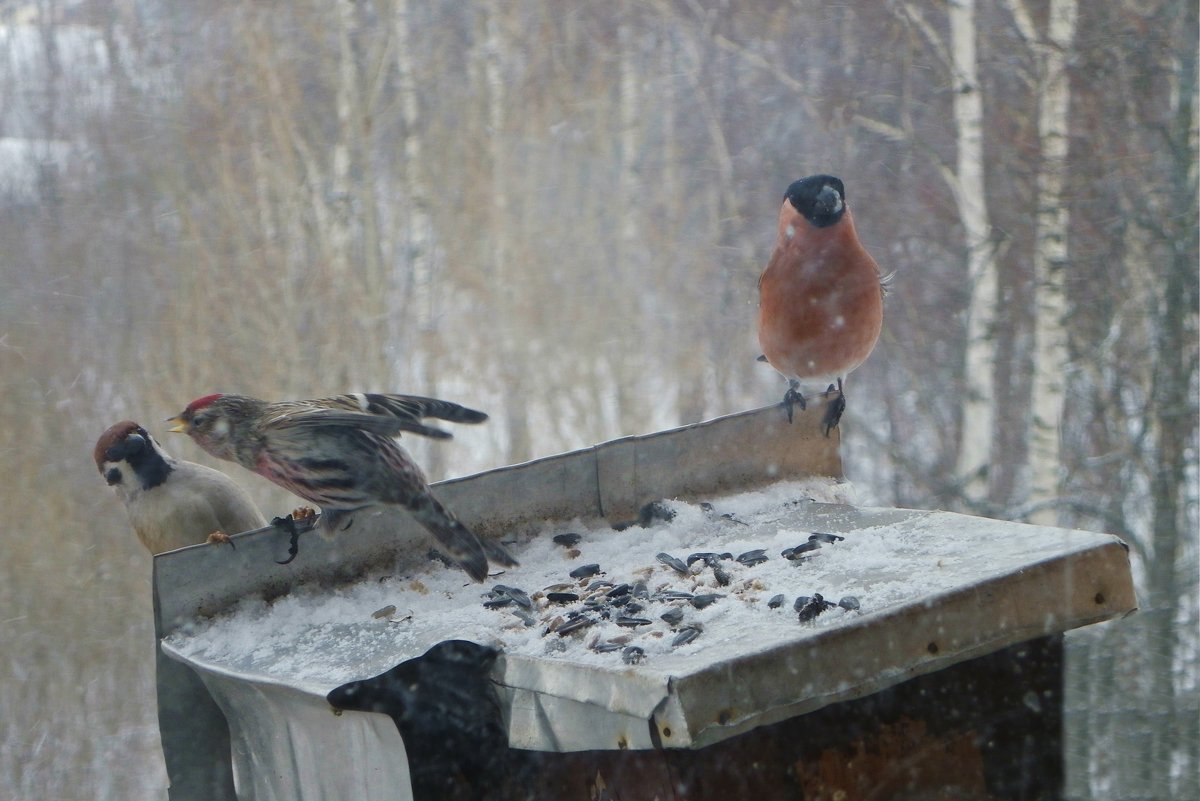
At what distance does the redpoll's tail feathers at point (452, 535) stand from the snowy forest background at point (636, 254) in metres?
1.99

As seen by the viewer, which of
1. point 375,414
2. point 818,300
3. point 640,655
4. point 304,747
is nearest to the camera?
point 640,655

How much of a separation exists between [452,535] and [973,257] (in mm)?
2874

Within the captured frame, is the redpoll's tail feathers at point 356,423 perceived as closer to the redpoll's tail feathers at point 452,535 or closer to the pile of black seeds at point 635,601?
the redpoll's tail feathers at point 452,535

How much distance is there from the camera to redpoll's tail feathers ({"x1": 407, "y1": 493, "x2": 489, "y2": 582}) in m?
1.22

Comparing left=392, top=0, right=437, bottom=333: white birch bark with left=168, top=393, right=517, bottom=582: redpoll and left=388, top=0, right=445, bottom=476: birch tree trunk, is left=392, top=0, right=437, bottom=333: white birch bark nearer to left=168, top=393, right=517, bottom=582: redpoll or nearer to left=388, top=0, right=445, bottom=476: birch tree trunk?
left=388, top=0, right=445, bottom=476: birch tree trunk

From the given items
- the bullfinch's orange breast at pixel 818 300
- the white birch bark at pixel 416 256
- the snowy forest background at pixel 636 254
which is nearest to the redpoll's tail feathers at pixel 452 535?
the bullfinch's orange breast at pixel 818 300

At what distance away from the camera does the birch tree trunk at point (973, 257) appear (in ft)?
11.7

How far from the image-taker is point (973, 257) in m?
3.70

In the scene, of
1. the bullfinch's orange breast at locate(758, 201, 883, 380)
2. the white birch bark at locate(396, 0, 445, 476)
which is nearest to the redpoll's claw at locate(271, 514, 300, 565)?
the bullfinch's orange breast at locate(758, 201, 883, 380)

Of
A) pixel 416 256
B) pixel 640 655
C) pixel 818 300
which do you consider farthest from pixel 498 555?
pixel 416 256

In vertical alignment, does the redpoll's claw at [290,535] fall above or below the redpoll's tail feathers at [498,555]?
above

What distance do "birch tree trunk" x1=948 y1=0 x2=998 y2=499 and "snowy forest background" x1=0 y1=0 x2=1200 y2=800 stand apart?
0.01 m

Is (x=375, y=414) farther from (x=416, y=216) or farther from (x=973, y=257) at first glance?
(x=973, y=257)

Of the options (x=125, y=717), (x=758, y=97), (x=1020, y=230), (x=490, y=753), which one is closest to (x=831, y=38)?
(x=758, y=97)
